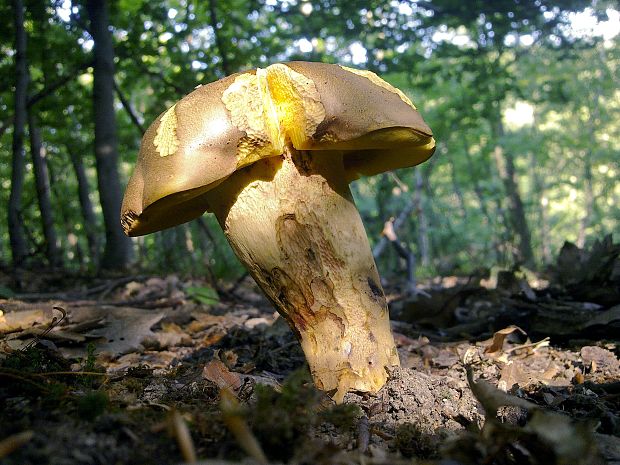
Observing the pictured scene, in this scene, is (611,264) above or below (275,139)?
below

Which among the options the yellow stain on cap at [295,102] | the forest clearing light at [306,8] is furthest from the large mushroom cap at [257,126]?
the forest clearing light at [306,8]

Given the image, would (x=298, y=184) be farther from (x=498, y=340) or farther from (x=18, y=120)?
(x=18, y=120)

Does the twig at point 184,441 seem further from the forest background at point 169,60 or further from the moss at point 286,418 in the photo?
the forest background at point 169,60

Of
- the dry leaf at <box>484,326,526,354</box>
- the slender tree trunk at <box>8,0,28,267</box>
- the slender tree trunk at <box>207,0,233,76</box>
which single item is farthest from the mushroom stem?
the slender tree trunk at <box>207,0,233,76</box>

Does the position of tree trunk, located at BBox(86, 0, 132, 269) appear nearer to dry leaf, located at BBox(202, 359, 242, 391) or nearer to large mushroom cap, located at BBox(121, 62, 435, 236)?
large mushroom cap, located at BBox(121, 62, 435, 236)

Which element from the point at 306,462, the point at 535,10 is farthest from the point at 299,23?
the point at 306,462

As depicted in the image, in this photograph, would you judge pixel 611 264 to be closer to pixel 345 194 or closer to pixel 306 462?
pixel 345 194

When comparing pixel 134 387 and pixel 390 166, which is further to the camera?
pixel 390 166
